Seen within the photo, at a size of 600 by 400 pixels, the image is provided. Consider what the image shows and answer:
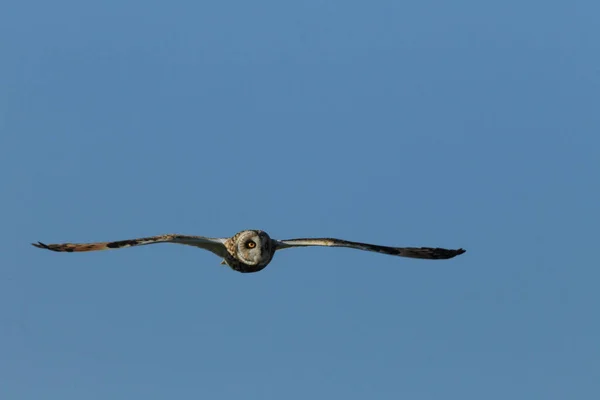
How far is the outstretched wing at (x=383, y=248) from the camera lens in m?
39.8

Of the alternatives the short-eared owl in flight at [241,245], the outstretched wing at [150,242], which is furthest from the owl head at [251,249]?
the outstretched wing at [150,242]

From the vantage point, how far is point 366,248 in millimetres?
40344

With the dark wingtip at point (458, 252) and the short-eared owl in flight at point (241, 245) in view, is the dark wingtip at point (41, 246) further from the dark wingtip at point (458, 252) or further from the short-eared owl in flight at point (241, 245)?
the dark wingtip at point (458, 252)

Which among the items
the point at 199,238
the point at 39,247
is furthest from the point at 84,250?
the point at 199,238

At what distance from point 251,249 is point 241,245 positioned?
1.25ft

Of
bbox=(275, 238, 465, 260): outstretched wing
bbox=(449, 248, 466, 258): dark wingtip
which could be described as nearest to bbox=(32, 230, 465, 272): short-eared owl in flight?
bbox=(275, 238, 465, 260): outstretched wing

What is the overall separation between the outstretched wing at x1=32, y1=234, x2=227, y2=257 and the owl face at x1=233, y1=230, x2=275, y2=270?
1.02 m

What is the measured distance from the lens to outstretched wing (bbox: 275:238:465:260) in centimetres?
3975

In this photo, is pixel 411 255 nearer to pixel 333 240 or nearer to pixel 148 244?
pixel 333 240

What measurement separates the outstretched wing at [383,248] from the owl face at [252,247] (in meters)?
1.08

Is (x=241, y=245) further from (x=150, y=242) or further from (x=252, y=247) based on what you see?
(x=150, y=242)

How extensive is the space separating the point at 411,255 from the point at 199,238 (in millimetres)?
8623

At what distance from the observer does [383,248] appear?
135 ft

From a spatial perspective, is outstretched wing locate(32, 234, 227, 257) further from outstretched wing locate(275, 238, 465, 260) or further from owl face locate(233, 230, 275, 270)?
outstretched wing locate(275, 238, 465, 260)
